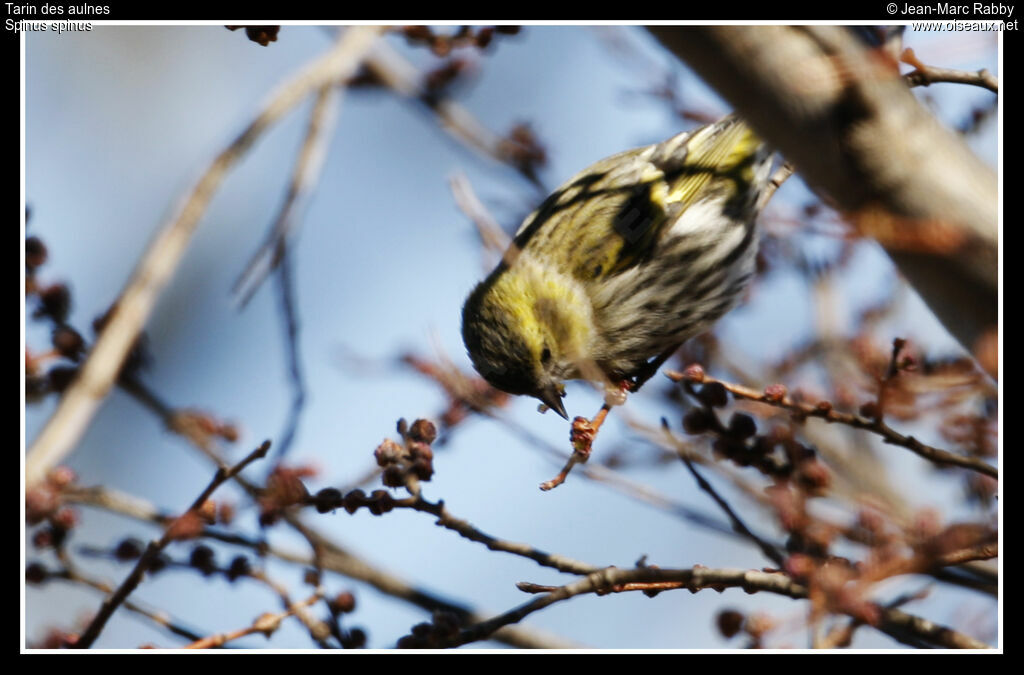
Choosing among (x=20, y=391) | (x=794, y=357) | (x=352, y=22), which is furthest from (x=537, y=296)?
(x=20, y=391)

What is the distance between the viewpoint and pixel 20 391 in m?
2.41

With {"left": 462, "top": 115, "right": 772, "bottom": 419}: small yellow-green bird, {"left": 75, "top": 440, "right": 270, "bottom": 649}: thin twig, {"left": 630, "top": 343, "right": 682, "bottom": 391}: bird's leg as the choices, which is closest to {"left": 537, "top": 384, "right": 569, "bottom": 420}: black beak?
{"left": 462, "top": 115, "right": 772, "bottom": 419}: small yellow-green bird

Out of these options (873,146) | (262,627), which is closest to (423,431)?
(262,627)

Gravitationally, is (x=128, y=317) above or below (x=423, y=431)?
below

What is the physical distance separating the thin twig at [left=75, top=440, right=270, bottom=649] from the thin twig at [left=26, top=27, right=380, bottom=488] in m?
0.39

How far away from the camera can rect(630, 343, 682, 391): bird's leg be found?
12.6 feet

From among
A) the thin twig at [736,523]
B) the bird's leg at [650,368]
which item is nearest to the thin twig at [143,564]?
the thin twig at [736,523]

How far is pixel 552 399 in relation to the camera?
3.41 metres

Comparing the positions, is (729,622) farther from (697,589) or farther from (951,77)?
(951,77)

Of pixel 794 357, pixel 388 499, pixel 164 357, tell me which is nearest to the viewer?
pixel 388 499

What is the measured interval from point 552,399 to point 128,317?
193 cm

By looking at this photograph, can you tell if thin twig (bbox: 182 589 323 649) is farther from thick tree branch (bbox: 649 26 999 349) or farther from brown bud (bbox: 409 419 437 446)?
thick tree branch (bbox: 649 26 999 349)
